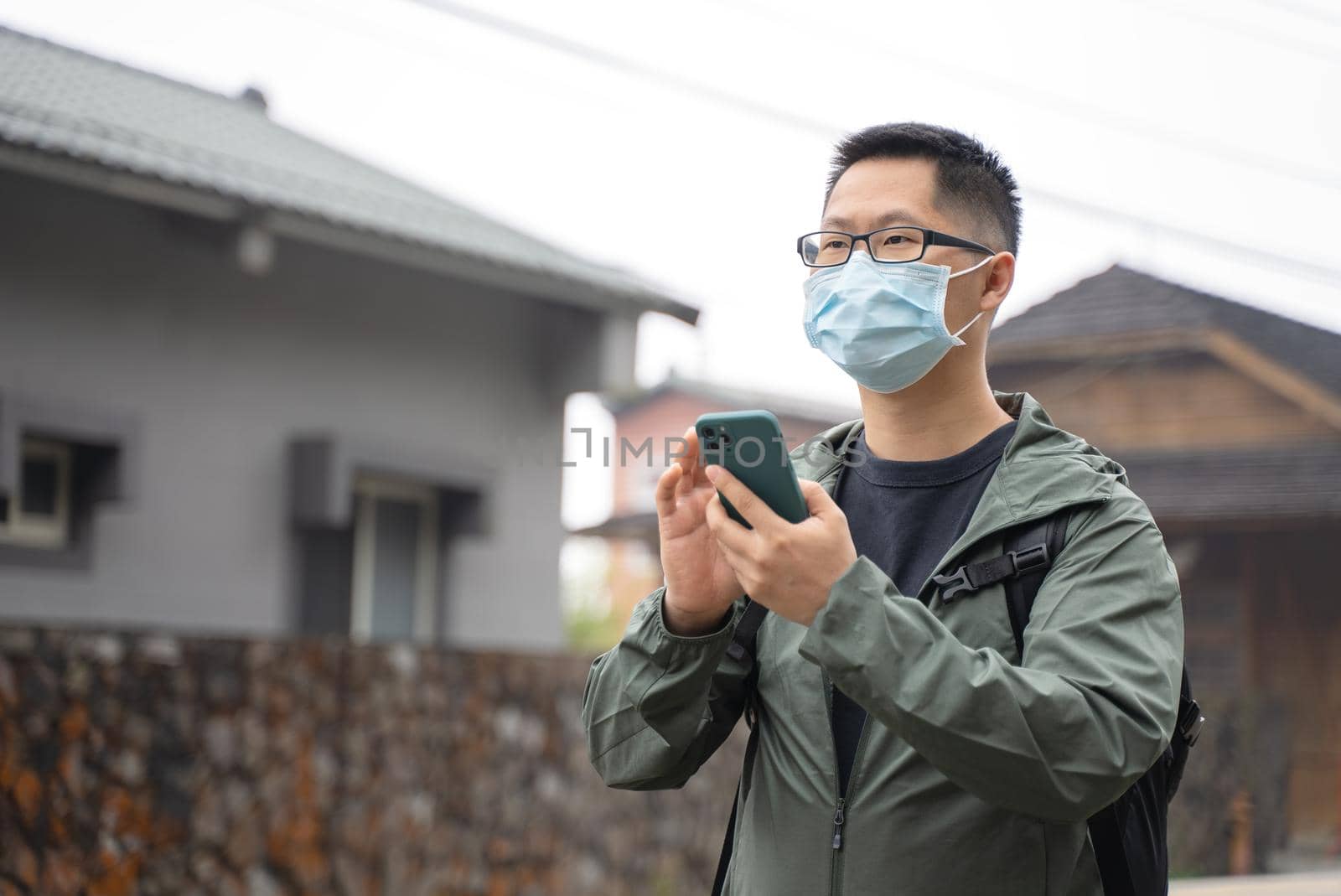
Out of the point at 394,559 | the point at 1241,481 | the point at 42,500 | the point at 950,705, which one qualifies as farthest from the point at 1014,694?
the point at 1241,481

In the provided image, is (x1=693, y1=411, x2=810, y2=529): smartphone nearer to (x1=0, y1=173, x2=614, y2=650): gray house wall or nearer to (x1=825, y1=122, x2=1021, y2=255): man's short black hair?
(x1=825, y1=122, x2=1021, y2=255): man's short black hair

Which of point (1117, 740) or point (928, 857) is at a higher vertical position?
point (1117, 740)

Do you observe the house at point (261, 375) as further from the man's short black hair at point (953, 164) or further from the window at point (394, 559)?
the man's short black hair at point (953, 164)

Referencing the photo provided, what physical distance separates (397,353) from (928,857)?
7.68 meters

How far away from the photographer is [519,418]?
32.7 ft

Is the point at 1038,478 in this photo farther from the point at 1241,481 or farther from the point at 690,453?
the point at 1241,481

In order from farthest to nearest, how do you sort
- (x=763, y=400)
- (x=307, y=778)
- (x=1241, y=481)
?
(x=763, y=400), (x=1241, y=481), (x=307, y=778)

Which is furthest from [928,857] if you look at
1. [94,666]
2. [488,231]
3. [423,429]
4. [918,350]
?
[488,231]

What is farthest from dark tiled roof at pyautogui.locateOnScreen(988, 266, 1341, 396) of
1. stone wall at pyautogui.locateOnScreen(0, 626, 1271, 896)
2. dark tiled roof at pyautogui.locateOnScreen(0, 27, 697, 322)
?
stone wall at pyautogui.locateOnScreen(0, 626, 1271, 896)

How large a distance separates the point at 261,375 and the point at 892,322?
6748mm

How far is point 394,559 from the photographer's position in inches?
365

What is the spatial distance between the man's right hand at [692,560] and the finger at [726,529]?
14 centimetres

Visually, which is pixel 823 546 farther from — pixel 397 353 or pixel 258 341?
pixel 397 353

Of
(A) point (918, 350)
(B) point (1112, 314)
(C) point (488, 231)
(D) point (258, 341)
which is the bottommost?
(A) point (918, 350)
